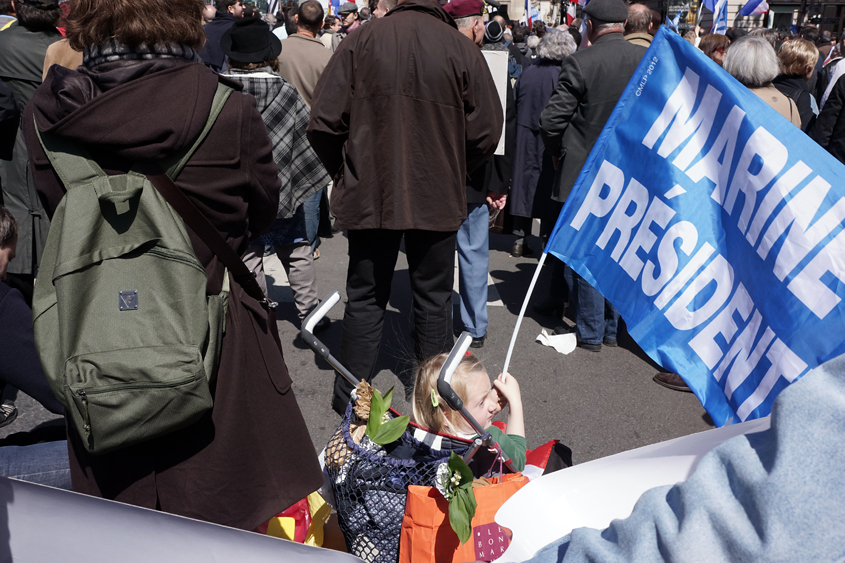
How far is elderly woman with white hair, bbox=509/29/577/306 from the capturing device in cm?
502

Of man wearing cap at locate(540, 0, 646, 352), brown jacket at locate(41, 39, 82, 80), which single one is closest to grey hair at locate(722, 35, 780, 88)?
man wearing cap at locate(540, 0, 646, 352)

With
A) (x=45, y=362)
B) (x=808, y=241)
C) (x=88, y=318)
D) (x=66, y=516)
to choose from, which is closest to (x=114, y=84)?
(x=88, y=318)

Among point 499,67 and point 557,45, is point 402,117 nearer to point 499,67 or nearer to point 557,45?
point 499,67

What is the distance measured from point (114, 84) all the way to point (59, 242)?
38 cm

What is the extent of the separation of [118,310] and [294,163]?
2.53 metres

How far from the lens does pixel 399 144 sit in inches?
122

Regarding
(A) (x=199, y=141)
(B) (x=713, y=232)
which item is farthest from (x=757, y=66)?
(A) (x=199, y=141)

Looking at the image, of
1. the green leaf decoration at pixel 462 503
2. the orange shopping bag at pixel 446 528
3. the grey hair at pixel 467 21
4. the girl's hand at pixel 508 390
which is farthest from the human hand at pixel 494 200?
the green leaf decoration at pixel 462 503

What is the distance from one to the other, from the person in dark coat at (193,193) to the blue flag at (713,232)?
957 millimetres

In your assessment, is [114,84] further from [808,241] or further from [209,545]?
[808,241]

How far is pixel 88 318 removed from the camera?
1462mm

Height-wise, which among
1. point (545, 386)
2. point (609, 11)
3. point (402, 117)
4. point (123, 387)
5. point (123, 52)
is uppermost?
point (123, 52)

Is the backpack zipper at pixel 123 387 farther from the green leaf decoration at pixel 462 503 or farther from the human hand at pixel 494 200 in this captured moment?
the human hand at pixel 494 200

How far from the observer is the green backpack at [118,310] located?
1447mm
